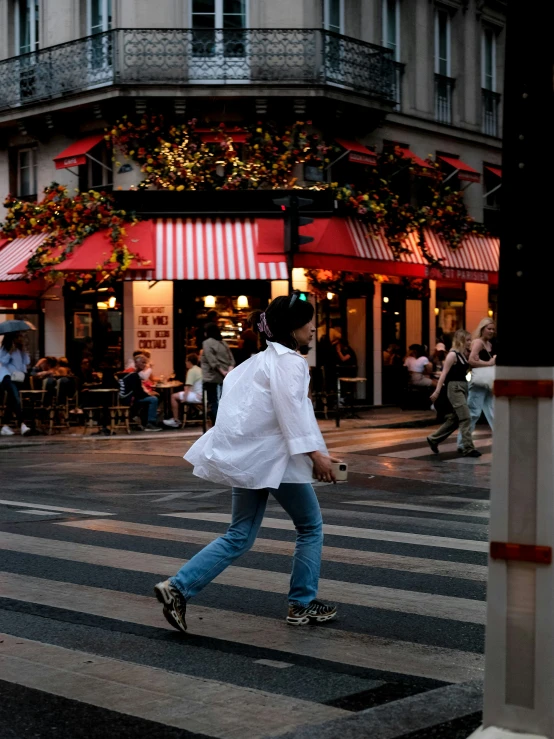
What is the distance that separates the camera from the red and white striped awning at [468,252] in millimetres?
26516

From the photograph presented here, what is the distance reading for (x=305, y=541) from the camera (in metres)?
6.07

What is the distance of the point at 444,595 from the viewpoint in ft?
22.0

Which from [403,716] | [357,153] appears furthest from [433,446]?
[403,716]

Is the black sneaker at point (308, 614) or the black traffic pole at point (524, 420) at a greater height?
the black traffic pole at point (524, 420)

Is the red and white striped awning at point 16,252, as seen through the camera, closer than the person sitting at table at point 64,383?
No

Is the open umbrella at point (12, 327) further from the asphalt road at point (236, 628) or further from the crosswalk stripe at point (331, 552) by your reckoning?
the crosswalk stripe at point (331, 552)

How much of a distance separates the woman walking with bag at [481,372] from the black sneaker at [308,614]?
10.3 m

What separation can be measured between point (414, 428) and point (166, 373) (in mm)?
5736

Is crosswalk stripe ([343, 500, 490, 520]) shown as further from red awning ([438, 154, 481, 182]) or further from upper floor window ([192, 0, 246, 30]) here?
red awning ([438, 154, 481, 182])

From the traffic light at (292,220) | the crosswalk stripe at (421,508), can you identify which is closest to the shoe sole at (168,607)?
the crosswalk stripe at (421,508)

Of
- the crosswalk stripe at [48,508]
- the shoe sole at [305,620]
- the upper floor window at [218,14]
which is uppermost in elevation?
the upper floor window at [218,14]

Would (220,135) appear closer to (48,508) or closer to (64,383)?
(64,383)

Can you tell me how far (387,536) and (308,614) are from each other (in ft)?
9.84

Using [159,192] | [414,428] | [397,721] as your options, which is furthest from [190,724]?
[159,192]
